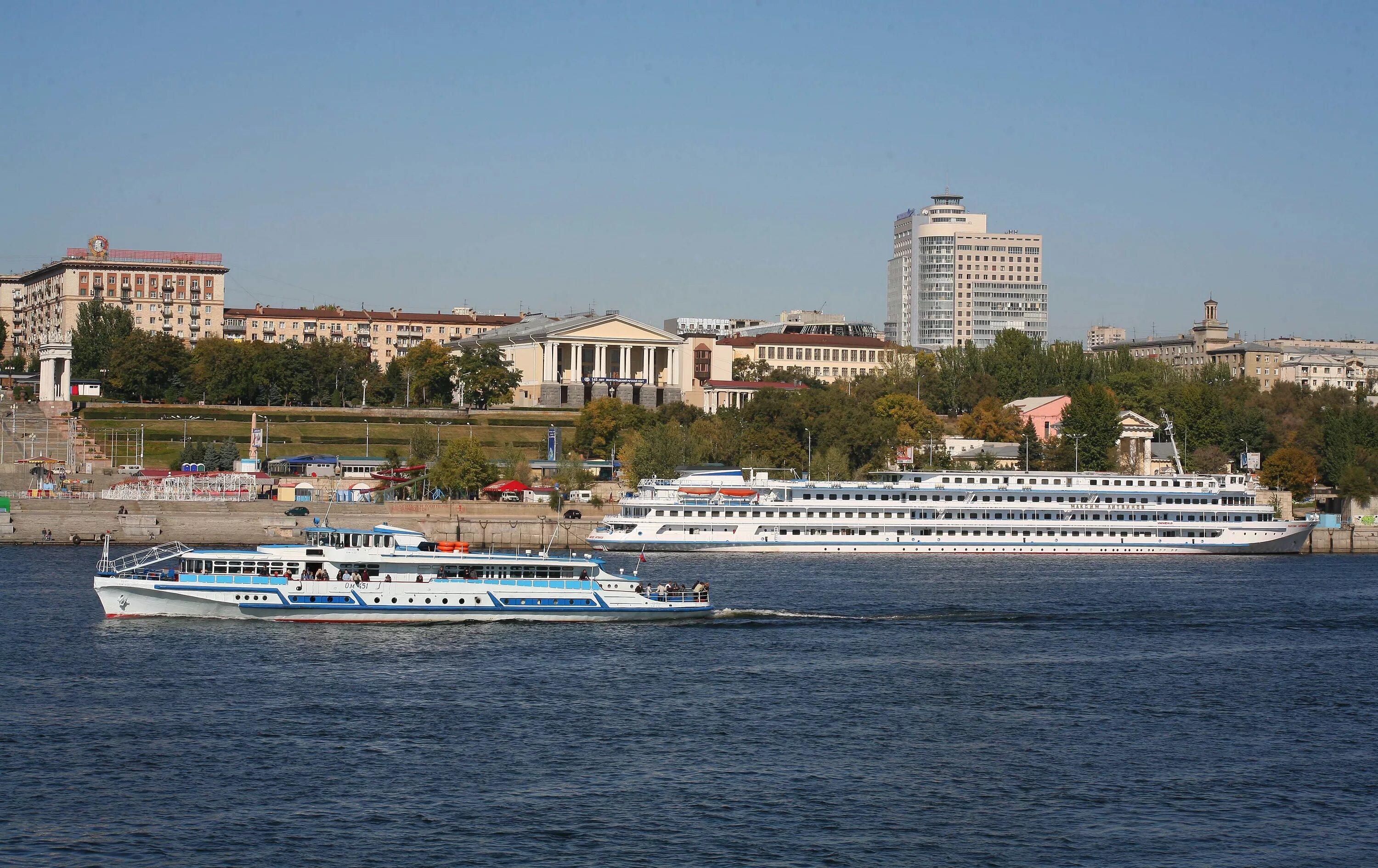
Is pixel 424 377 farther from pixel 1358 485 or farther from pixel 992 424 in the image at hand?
pixel 1358 485

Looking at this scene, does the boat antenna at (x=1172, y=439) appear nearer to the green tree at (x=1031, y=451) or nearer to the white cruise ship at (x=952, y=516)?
the white cruise ship at (x=952, y=516)

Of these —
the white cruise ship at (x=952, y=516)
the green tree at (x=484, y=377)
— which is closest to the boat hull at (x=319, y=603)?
→ the white cruise ship at (x=952, y=516)

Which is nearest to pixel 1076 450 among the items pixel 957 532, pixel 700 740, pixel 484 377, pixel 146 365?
pixel 957 532

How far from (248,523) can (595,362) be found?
80.0 m

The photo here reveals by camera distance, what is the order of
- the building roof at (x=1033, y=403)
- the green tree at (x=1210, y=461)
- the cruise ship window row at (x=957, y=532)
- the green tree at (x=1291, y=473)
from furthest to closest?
1. the building roof at (x=1033, y=403)
2. the green tree at (x=1210, y=461)
3. the green tree at (x=1291, y=473)
4. the cruise ship window row at (x=957, y=532)

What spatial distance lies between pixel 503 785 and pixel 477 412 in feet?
375

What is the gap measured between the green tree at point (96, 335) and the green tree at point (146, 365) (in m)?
2.41

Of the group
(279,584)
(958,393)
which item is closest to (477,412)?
(958,393)

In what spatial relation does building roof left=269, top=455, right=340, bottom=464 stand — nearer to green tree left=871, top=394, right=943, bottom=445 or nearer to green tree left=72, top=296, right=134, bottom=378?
green tree left=72, top=296, right=134, bottom=378

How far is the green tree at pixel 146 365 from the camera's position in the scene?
480ft

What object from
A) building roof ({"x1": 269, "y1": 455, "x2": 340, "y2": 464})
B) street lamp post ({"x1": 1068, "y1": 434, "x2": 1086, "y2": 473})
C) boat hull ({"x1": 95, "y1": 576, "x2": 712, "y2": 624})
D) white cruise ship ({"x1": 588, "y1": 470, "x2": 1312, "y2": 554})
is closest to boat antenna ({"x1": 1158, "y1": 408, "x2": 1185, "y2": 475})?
street lamp post ({"x1": 1068, "y1": 434, "x2": 1086, "y2": 473})

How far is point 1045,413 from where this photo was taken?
15250 cm

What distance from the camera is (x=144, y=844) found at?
30.6 metres

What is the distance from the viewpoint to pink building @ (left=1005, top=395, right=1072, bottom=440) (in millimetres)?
150875
